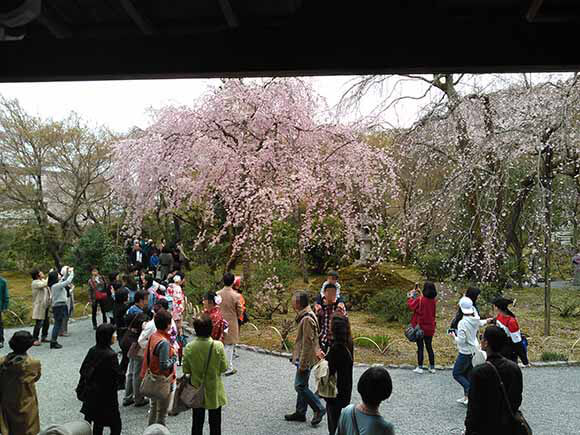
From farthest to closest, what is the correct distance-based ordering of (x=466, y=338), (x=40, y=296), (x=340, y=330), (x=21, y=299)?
(x=21, y=299)
(x=40, y=296)
(x=466, y=338)
(x=340, y=330)

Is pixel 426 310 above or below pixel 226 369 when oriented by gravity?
above

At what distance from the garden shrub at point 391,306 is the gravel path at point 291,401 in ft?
10.6

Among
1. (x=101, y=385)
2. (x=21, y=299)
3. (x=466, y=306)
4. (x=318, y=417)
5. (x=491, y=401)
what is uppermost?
(x=466, y=306)

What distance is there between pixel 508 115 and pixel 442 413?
6839 millimetres

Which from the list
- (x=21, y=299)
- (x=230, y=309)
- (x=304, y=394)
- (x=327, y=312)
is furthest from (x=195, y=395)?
(x=21, y=299)

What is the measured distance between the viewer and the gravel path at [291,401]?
197 inches

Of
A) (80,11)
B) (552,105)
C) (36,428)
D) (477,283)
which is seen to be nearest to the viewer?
(80,11)

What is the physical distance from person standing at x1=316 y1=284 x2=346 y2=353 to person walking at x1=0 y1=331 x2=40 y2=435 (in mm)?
3035

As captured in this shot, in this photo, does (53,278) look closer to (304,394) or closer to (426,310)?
(304,394)

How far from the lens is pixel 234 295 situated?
642 centimetres

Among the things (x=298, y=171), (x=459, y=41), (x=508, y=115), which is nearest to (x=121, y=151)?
(x=298, y=171)

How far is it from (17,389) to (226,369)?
172 cm

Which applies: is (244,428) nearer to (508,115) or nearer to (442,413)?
(442,413)

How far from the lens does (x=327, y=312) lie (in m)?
5.18
